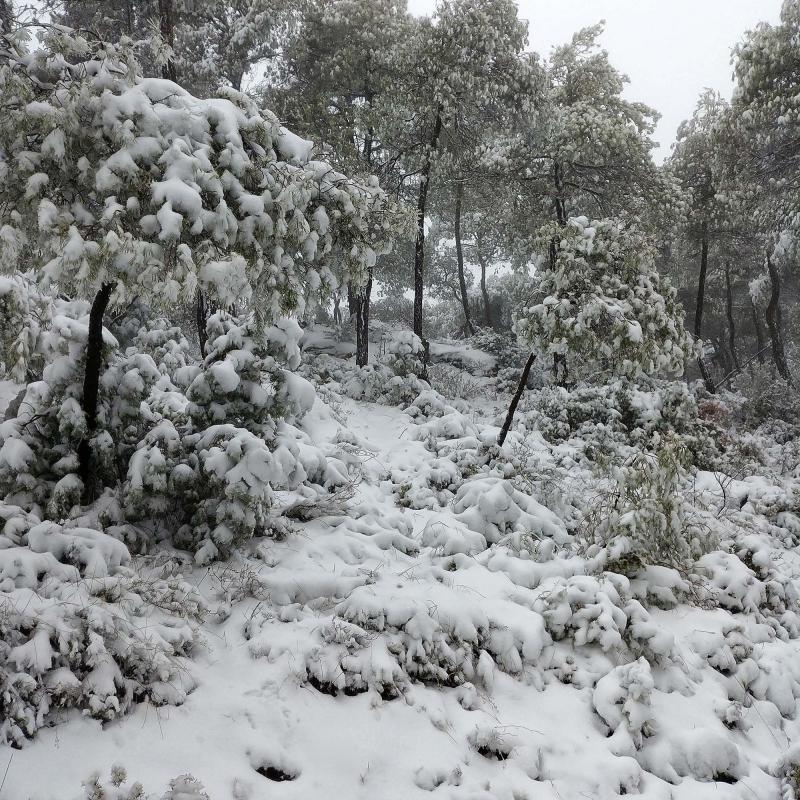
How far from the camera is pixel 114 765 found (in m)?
2.64

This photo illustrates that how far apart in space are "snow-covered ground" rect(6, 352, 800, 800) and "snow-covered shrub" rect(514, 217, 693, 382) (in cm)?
285

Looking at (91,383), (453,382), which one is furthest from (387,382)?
(91,383)

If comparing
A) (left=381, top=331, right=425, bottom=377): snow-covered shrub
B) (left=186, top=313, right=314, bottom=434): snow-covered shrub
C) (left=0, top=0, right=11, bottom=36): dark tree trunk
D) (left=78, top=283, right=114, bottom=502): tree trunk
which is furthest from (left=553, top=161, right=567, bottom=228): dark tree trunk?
(left=78, top=283, right=114, bottom=502): tree trunk

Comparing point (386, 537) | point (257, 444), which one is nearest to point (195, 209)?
point (257, 444)

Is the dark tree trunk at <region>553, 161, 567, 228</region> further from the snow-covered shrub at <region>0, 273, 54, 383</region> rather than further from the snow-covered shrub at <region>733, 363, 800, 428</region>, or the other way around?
the snow-covered shrub at <region>0, 273, 54, 383</region>

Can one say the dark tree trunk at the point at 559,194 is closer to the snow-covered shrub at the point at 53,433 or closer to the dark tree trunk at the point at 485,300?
the dark tree trunk at the point at 485,300

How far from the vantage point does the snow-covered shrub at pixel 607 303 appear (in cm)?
726

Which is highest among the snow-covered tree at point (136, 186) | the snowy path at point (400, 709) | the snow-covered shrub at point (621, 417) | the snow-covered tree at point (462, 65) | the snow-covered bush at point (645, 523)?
the snow-covered tree at point (462, 65)

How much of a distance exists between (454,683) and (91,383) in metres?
3.70

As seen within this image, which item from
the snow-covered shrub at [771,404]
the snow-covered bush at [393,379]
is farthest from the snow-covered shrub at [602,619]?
the snow-covered shrub at [771,404]

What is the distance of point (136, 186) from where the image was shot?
3521 millimetres

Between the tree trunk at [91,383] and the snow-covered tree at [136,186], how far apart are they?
1.83 ft

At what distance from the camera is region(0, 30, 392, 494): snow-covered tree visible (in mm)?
3357

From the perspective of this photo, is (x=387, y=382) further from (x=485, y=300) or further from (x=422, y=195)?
(x=485, y=300)
